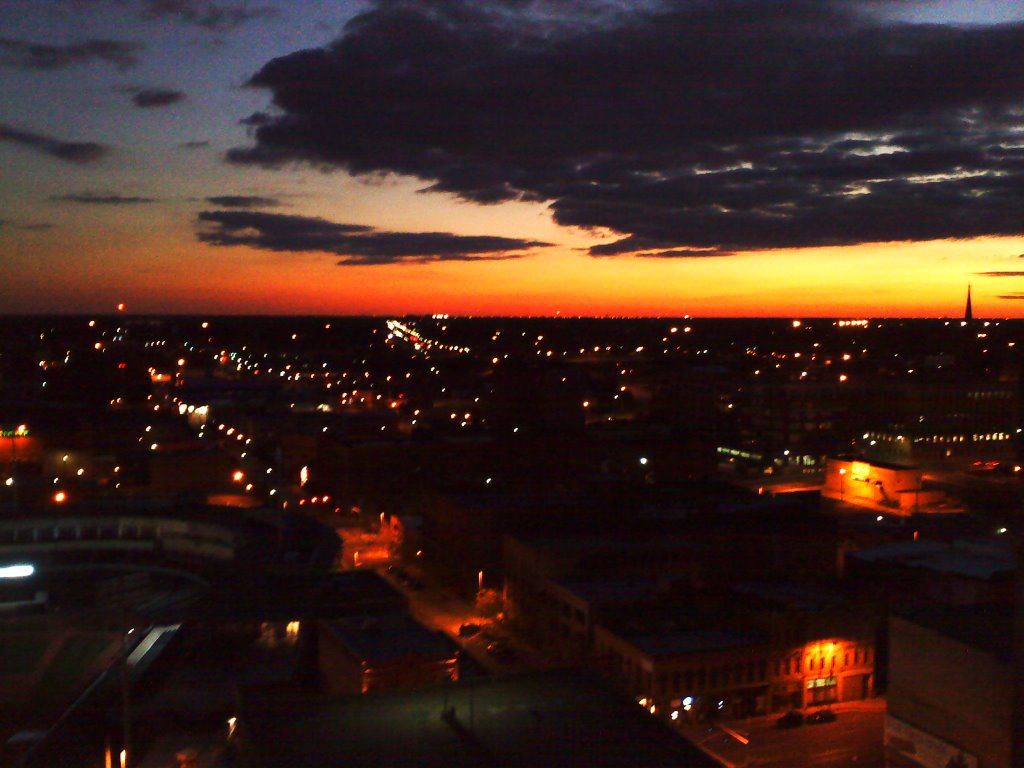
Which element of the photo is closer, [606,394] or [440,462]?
[440,462]

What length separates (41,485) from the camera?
50.4 ft

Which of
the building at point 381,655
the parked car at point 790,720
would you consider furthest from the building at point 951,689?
the building at point 381,655

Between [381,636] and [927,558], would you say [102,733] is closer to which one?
[381,636]

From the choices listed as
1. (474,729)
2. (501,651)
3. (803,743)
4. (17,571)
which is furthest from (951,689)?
(17,571)

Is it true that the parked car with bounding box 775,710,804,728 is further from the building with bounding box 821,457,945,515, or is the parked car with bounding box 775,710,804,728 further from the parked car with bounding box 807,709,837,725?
the building with bounding box 821,457,945,515

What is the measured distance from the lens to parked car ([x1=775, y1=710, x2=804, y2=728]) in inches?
297

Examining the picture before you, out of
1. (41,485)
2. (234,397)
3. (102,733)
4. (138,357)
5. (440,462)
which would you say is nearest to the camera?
(102,733)

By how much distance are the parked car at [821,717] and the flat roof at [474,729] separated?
305 centimetres

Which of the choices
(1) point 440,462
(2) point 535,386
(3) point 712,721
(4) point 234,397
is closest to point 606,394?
(2) point 535,386

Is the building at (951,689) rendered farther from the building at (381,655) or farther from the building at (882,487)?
the building at (882,487)

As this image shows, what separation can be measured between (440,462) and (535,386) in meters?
6.02

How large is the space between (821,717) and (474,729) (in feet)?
13.2

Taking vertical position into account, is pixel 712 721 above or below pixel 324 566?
below

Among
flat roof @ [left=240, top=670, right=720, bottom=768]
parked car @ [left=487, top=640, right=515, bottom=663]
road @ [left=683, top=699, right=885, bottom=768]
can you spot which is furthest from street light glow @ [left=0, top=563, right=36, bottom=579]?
road @ [left=683, top=699, right=885, bottom=768]
